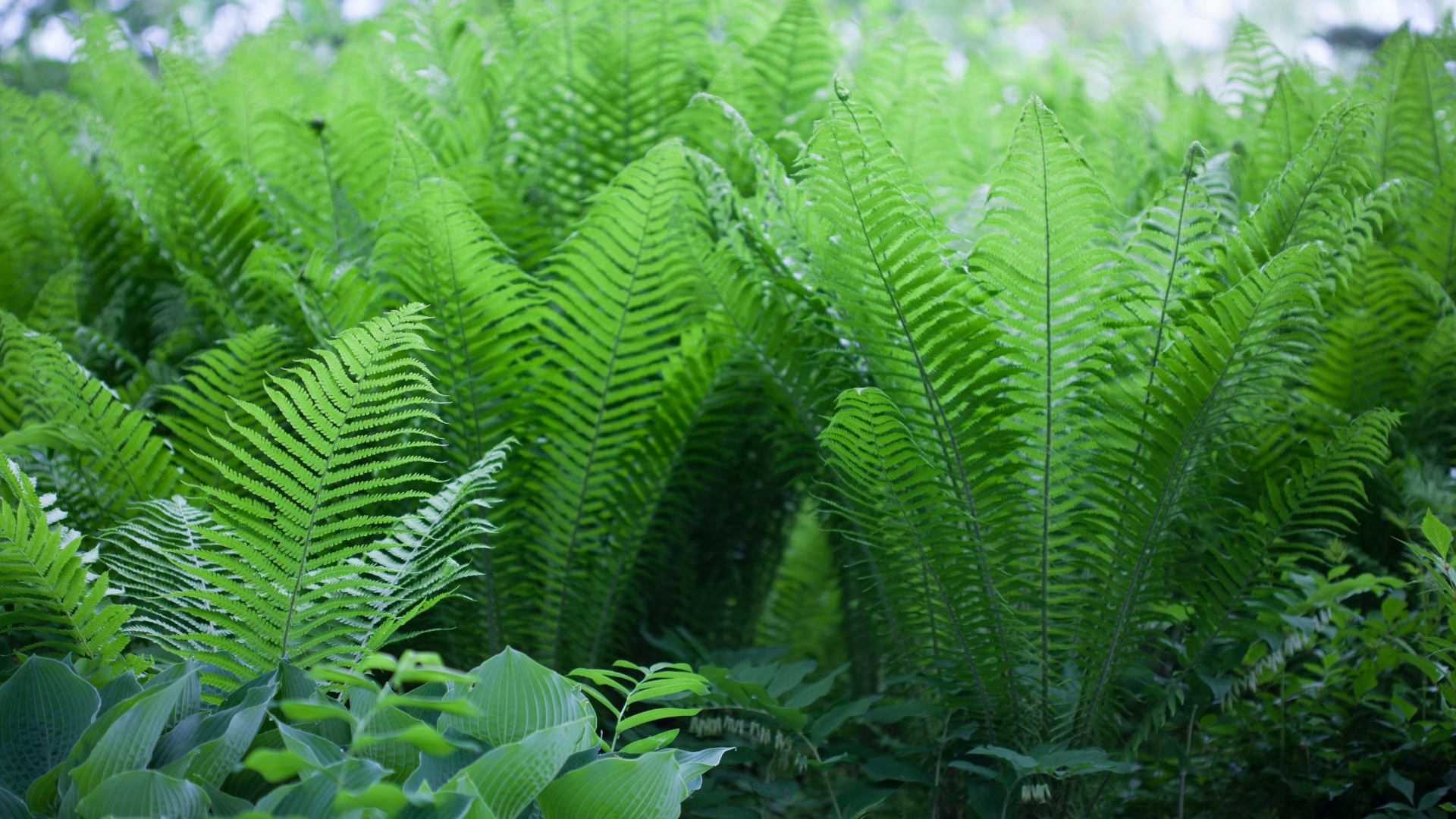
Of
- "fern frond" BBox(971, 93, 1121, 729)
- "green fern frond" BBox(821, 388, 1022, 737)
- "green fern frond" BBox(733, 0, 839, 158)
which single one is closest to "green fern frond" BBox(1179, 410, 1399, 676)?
"fern frond" BBox(971, 93, 1121, 729)

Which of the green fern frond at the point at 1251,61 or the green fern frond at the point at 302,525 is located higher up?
the green fern frond at the point at 1251,61

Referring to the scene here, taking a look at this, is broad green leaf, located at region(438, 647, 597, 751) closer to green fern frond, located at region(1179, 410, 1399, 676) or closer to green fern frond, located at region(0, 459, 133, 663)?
green fern frond, located at region(0, 459, 133, 663)

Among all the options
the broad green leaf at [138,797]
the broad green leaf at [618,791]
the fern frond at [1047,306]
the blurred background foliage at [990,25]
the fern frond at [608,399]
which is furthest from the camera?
the blurred background foliage at [990,25]

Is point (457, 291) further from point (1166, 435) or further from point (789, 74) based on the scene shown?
point (1166, 435)

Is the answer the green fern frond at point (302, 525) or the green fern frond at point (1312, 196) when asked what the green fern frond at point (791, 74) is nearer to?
the green fern frond at point (1312, 196)

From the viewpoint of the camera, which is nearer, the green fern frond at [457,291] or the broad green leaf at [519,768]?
the broad green leaf at [519,768]

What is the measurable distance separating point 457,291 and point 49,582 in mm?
738

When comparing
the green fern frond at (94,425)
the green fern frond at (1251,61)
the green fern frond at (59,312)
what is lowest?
the green fern frond at (94,425)

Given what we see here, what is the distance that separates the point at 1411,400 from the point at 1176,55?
9490 millimetres

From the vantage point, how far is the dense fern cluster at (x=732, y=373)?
4.49ft

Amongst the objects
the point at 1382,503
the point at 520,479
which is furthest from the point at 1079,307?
the point at 520,479

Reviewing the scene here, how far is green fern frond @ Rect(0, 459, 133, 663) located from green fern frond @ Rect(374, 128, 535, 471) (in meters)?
0.58

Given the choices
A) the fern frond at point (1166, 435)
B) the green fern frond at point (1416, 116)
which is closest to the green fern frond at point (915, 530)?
the fern frond at point (1166, 435)

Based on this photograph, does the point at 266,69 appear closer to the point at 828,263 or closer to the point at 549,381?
the point at 549,381
